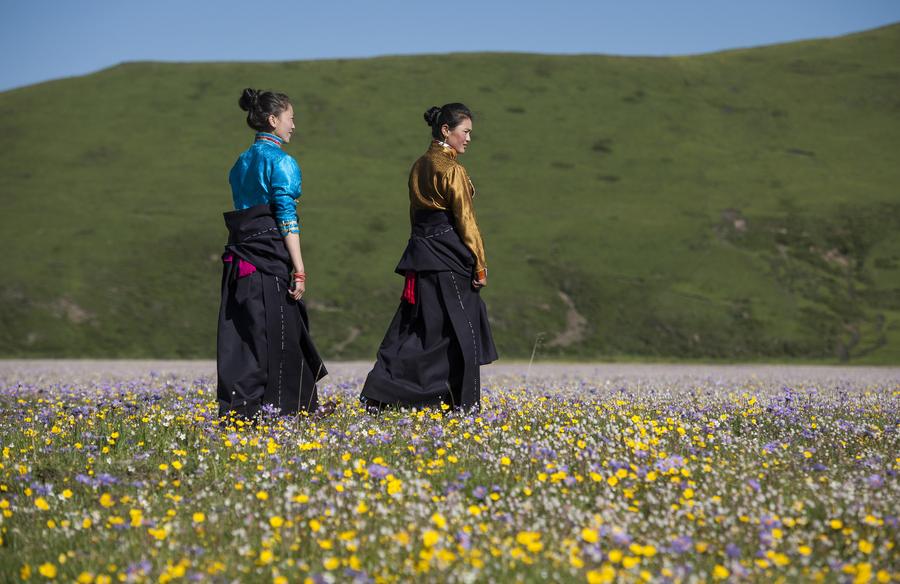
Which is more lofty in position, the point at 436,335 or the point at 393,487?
the point at 436,335

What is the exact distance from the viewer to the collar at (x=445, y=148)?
898 cm

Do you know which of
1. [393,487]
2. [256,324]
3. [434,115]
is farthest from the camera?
→ [434,115]

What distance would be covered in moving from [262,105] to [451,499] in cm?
471

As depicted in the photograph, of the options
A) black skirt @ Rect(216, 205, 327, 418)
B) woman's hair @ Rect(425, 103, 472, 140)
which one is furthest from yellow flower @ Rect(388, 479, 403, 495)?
woman's hair @ Rect(425, 103, 472, 140)

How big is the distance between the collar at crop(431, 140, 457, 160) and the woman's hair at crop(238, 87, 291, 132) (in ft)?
5.17

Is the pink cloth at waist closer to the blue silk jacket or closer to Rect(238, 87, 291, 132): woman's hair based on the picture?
the blue silk jacket

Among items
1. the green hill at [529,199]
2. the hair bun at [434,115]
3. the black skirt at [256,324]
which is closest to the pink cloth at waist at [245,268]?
the black skirt at [256,324]

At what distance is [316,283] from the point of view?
34062 millimetres

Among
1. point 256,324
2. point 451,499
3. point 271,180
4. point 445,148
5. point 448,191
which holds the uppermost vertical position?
point 445,148

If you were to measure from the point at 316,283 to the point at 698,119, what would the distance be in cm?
3413

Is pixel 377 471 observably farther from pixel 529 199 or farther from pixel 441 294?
pixel 529 199

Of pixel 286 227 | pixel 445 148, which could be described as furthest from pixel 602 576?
pixel 445 148

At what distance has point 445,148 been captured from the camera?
29.6ft

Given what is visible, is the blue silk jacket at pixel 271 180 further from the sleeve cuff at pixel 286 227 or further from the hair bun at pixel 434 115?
the hair bun at pixel 434 115
